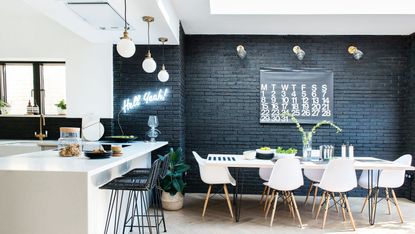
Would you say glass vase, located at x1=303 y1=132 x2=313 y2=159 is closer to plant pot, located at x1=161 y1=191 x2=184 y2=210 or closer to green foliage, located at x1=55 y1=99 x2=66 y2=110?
plant pot, located at x1=161 y1=191 x2=184 y2=210

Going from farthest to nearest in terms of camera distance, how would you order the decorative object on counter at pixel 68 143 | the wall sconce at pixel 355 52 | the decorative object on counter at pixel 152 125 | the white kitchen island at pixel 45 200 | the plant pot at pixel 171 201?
the wall sconce at pixel 355 52
the decorative object on counter at pixel 152 125
the plant pot at pixel 171 201
the decorative object on counter at pixel 68 143
the white kitchen island at pixel 45 200

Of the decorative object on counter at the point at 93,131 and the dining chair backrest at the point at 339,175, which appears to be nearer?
the dining chair backrest at the point at 339,175

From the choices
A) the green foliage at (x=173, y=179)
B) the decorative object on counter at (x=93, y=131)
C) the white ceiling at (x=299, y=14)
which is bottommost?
the green foliage at (x=173, y=179)

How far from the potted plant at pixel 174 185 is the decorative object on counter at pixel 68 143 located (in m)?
1.52

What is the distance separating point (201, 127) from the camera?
209 inches

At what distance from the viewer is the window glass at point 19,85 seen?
17.2ft

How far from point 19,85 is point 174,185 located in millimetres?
3406

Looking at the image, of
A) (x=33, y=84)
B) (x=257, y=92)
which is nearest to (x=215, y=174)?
(x=257, y=92)

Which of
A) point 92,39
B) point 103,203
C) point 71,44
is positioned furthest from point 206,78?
point 103,203

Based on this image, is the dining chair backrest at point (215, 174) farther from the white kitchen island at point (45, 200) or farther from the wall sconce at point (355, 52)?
the wall sconce at point (355, 52)

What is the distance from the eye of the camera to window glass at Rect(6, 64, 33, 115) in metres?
5.24

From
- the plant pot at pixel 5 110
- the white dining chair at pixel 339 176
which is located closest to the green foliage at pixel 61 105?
the plant pot at pixel 5 110

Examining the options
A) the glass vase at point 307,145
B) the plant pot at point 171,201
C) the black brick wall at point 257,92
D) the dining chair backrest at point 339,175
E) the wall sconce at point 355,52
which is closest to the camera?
the dining chair backrest at point 339,175

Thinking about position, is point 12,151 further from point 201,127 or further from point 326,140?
point 326,140
